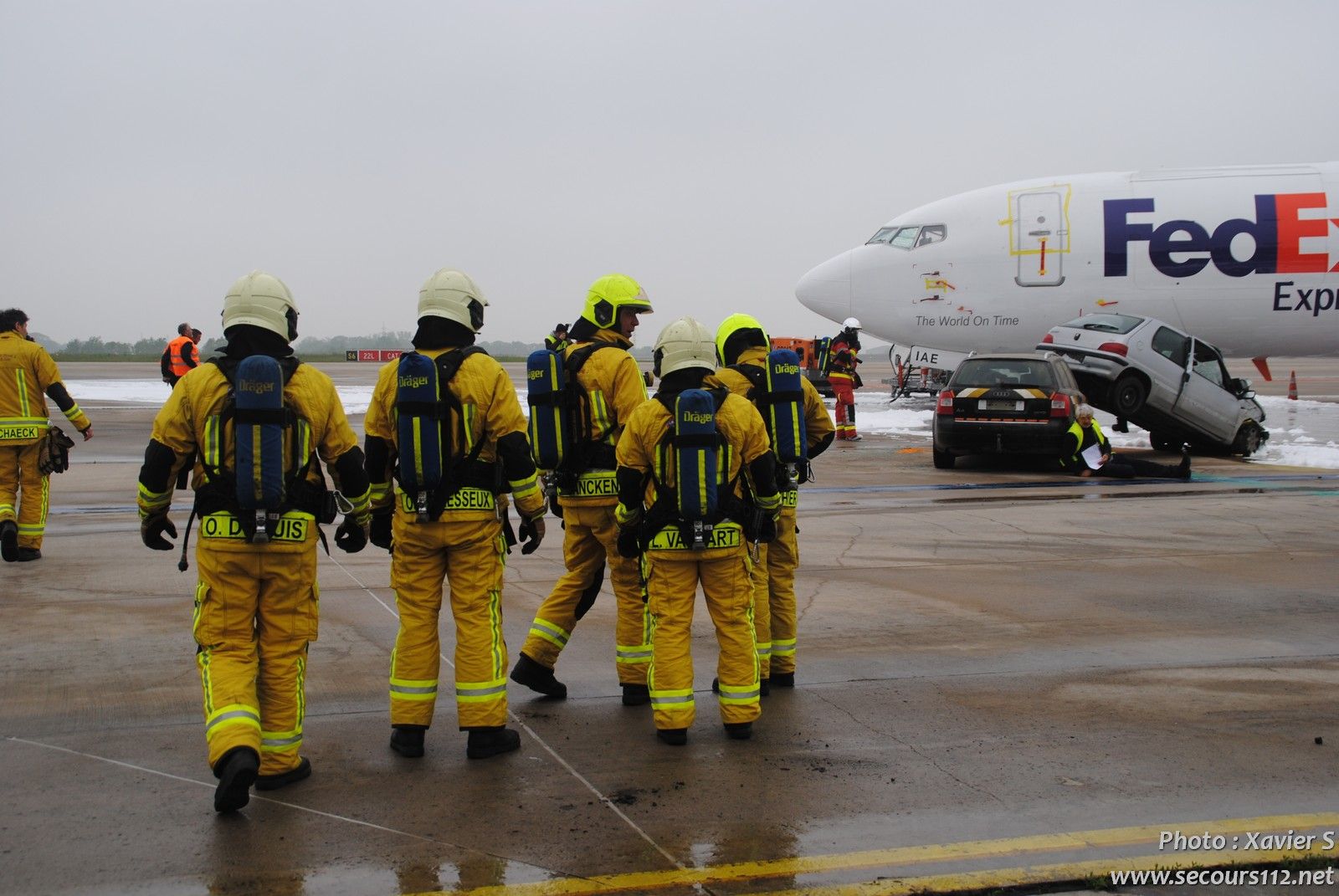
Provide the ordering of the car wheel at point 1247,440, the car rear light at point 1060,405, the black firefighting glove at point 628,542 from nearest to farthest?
the black firefighting glove at point 628,542 → the car rear light at point 1060,405 → the car wheel at point 1247,440

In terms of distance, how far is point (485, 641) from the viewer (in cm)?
474

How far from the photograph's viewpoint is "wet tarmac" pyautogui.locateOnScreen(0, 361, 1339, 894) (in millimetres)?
3695

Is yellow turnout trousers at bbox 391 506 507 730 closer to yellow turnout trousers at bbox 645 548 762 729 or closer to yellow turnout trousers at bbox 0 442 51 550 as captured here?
yellow turnout trousers at bbox 645 548 762 729

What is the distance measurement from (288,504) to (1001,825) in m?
2.68

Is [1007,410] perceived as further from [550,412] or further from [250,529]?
[250,529]

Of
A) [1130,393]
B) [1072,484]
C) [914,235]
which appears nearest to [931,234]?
[914,235]

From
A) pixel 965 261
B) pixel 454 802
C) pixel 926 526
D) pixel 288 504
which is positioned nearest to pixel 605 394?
pixel 288 504

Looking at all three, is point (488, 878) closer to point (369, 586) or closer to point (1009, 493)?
point (369, 586)

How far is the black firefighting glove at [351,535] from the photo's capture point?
15.4ft

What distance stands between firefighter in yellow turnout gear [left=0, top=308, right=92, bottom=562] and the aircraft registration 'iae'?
1606cm

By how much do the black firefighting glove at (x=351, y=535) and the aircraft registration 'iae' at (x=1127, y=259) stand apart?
18515mm

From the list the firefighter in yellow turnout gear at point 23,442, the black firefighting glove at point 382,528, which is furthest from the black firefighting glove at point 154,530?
the firefighter in yellow turnout gear at point 23,442

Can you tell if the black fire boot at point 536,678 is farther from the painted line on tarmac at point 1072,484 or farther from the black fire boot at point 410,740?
the painted line on tarmac at point 1072,484

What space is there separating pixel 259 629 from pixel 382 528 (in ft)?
2.14
